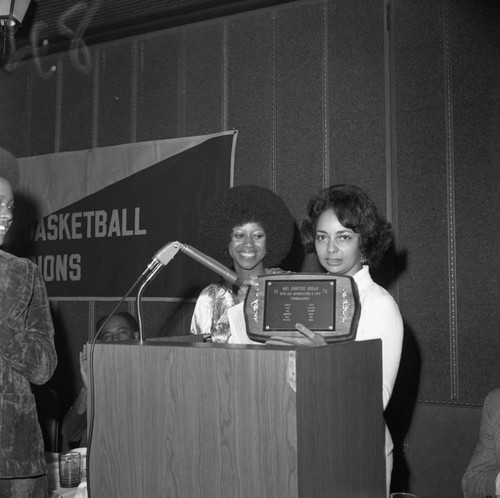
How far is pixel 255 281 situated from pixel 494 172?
2.26 metres

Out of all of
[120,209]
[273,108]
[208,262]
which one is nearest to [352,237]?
[208,262]

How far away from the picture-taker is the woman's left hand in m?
1.23

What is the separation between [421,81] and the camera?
3.37 m

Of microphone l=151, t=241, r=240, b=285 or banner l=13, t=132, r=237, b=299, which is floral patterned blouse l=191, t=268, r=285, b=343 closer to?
microphone l=151, t=241, r=240, b=285

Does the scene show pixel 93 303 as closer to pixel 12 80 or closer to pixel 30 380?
pixel 12 80

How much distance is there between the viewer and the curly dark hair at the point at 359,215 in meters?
1.81

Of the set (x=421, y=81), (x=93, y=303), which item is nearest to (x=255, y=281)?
(x=421, y=81)

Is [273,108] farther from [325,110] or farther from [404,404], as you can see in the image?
[404,404]

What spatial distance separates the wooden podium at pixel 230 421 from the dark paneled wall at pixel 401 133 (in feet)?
6.73

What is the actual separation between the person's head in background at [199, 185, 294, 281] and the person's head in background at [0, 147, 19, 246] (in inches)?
36.6

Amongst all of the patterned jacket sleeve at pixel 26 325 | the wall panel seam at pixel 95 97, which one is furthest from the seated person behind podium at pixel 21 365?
the wall panel seam at pixel 95 97

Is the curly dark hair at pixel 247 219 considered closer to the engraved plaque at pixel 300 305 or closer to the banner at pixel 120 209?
the banner at pixel 120 209

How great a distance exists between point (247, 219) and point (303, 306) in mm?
1349

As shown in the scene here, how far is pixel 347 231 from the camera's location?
5.98 feet
